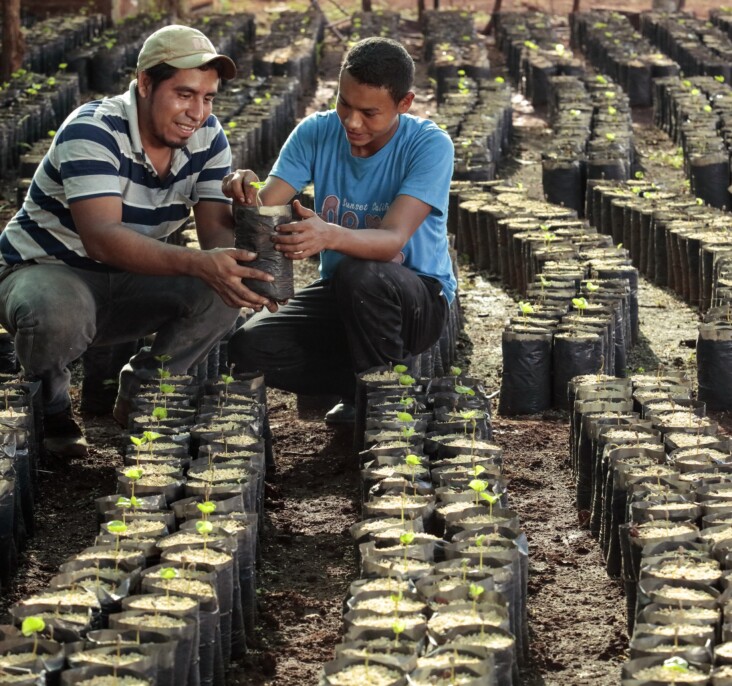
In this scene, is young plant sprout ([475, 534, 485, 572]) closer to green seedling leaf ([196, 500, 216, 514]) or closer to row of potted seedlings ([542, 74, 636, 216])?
green seedling leaf ([196, 500, 216, 514])

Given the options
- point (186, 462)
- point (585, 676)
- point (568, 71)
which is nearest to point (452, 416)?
point (186, 462)

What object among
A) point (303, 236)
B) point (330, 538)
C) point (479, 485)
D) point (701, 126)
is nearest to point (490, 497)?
point (479, 485)

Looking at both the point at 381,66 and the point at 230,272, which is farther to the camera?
the point at 381,66

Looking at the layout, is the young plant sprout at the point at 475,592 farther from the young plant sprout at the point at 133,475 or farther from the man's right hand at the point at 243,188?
the man's right hand at the point at 243,188

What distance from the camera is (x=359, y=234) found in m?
5.06

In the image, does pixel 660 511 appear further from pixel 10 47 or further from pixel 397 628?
pixel 10 47

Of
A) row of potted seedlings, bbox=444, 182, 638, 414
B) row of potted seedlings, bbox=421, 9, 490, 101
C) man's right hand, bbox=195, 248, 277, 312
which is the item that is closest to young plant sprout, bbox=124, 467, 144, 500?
man's right hand, bbox=195, 248, 277, 312

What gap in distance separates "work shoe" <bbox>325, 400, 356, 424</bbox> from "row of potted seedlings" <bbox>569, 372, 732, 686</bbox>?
92 centimetres

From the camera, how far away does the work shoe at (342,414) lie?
18.7ft

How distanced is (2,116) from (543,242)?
593cm

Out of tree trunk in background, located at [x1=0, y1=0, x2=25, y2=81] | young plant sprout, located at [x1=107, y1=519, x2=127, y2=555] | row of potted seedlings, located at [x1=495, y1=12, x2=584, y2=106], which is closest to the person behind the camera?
young plant sprout, located at [x1=107, y1=519, x2=127, y2=555]

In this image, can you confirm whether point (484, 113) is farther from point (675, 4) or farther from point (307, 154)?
point (675, 4)

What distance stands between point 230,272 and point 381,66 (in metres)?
0.95

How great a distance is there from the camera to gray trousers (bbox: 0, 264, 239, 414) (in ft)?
16.4
